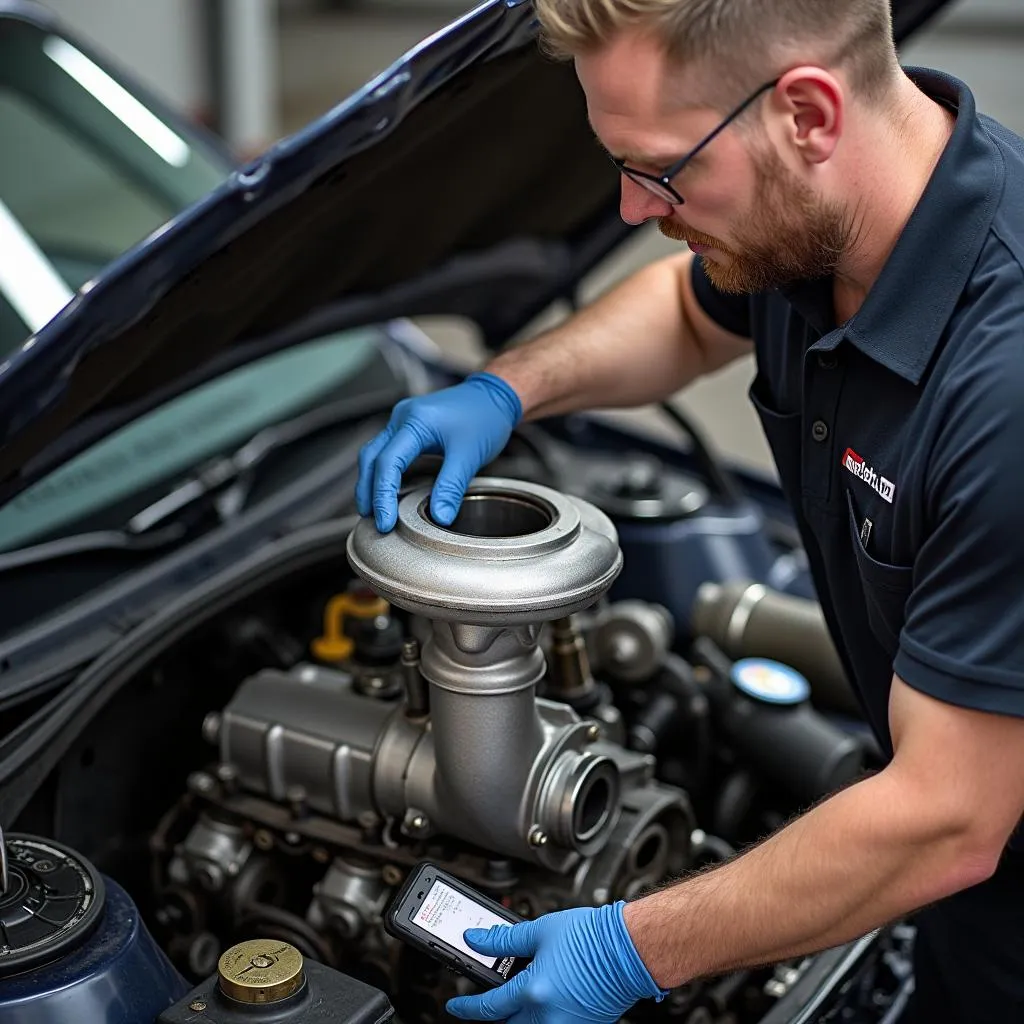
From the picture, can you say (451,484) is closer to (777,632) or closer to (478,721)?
(478,721)

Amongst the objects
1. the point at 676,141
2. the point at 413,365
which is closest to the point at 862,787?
the point at 676,141

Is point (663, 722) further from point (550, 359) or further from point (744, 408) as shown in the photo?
point (744, 408)

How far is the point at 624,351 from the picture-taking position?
60.0 inches

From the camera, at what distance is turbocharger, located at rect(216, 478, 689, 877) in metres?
1.12

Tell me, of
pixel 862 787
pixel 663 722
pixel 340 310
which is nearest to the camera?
pixel 862 787

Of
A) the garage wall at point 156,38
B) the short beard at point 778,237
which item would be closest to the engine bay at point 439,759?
the short beard at point 778,237

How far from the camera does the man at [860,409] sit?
97cm

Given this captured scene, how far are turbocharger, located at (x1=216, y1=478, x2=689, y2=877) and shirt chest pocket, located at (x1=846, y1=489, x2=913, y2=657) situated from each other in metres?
0.21

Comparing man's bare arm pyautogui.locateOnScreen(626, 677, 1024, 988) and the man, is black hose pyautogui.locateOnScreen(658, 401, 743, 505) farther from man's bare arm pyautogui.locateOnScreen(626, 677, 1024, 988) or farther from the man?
man's bare arm pyautogui.locateOnScreen(626, 677, 1024, 988)

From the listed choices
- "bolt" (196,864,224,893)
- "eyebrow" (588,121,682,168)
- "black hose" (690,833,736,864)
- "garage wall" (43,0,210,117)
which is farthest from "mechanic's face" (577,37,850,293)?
"garage wall" (43,0,210,117)

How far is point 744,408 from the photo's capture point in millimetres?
4434

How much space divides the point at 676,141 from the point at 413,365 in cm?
109

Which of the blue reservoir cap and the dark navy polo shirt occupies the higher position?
the dark navy polo shirt

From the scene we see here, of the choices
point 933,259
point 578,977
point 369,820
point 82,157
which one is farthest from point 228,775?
point 82,157
